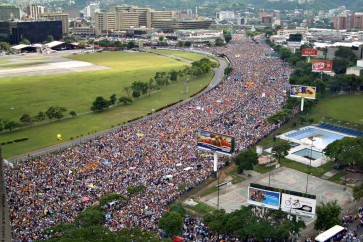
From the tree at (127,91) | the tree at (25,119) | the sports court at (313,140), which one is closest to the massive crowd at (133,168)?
the sports court at (313,140)

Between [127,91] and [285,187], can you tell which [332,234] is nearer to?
[285,187]

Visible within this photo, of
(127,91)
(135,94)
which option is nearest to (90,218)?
(135,94)

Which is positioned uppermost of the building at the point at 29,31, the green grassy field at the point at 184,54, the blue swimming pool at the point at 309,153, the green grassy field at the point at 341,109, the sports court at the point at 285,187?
the building at the point at 29,31

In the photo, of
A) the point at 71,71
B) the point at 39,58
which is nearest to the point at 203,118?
the point at 71,71

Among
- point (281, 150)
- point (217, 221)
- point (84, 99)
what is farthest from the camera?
point (84, 99)

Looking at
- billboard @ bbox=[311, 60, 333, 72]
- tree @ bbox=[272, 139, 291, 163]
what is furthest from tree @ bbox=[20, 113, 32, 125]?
billboard @ bbox=[311, 60, 333, 72]

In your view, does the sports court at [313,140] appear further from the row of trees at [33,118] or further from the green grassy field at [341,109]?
the row of trees at [33,118]
